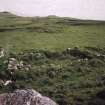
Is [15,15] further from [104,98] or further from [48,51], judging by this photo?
[104,98]

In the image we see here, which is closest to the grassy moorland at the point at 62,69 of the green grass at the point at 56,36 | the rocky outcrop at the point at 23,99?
the green grass at the point at 56,36

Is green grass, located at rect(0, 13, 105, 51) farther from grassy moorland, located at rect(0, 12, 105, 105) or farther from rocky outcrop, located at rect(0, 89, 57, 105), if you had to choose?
rocky outcrop, located at rect(0, 89, 57, 105)

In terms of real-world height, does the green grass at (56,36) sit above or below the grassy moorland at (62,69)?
above

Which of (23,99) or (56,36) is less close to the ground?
(56,36)

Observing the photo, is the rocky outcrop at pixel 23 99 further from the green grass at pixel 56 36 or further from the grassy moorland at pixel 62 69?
the green grass at pixel 56 36

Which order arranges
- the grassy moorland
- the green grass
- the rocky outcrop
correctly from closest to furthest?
the rocky outcrop → the grassy moorland → the green grass

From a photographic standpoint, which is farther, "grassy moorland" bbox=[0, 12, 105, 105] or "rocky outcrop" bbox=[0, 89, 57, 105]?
"grassy moorland" bbox=[0, 12, 105, 105]

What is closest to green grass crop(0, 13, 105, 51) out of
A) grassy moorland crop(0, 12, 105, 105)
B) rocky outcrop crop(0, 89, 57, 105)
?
grassy moorland crop(0, 12, 105, 105)

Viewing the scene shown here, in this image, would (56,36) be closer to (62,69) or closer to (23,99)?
(62,69)

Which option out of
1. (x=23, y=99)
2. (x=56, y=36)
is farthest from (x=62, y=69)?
(x=56, y=36)

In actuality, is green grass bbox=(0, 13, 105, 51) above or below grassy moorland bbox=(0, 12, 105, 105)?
above

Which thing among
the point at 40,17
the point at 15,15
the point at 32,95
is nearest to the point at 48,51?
the point at 32,95

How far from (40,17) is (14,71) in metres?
31.9

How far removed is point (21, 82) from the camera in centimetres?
1764
